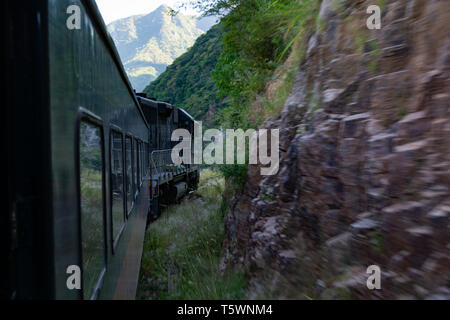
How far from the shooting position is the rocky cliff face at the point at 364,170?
1.92m

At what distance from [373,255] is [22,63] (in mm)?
2381

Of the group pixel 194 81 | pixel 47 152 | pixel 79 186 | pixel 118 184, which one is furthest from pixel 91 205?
pixel 194 81

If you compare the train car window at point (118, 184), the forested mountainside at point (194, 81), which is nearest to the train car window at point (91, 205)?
the train car window at point (118, 184)

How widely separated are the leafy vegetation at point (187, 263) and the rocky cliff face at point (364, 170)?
0.43 meters

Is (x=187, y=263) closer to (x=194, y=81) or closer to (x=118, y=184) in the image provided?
(x=118, y=184)

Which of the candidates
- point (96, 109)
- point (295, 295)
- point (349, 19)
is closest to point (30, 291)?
point (96, 109)

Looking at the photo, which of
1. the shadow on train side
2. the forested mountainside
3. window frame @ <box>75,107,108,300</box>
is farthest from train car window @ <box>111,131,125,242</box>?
the forested mountainside

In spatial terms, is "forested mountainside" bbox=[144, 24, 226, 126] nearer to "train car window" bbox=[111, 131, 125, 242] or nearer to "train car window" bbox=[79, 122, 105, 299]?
"train car window" bbox=[111, 131, 125, 242]

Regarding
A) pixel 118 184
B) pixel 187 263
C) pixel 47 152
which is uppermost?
pixel 47 152

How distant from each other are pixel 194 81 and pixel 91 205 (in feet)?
167

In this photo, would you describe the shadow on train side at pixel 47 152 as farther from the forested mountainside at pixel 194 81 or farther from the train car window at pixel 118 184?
the forested mountainside at pixel 194 81

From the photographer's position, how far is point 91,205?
87.2 inches

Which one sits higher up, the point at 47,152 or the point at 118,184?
the point at 47,152

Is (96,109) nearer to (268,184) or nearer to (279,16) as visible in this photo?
(268,184)
